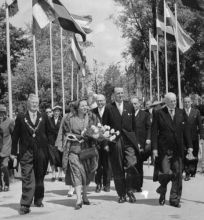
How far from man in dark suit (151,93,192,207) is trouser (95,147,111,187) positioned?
2537 mm

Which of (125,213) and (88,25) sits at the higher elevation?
(88,25)

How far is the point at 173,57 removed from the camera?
4922 cm

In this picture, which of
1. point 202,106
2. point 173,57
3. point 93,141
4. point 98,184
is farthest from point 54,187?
point 173,57

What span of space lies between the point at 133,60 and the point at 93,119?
148 ft

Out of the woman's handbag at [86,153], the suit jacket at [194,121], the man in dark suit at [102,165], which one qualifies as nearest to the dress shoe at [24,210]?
the woman's handbag at [86,153]

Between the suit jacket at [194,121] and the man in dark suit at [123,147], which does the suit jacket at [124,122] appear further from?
the suit jacket at [194,121]

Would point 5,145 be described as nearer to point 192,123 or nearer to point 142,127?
point 142,127

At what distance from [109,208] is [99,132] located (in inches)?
52.8

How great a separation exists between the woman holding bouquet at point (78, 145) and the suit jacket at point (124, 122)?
41cm

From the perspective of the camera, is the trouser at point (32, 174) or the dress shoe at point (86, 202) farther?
the dress shoe at point (86, 202)

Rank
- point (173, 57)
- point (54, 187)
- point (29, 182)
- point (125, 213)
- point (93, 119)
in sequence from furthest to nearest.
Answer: point (173, 57), point (54, 187), point (93, 119), point (29, 182), point (125, 213)

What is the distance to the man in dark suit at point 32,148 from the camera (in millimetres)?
9875

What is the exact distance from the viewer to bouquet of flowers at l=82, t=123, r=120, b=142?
10109mm

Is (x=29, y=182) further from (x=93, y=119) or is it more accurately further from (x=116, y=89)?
(x=116, y=89)
